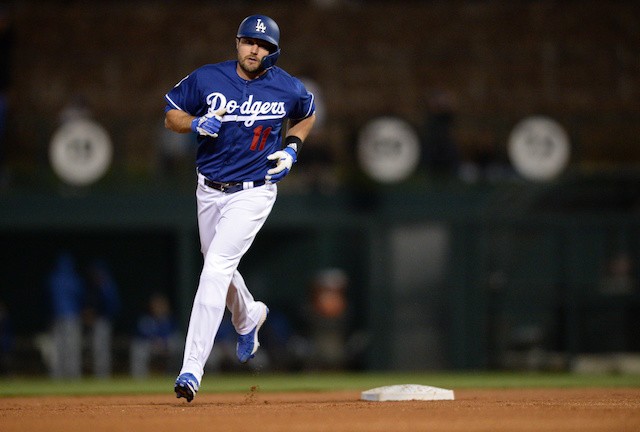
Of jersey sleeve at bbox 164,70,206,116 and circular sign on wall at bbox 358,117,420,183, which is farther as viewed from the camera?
circular sign on wall at bbox 358,117,420,183

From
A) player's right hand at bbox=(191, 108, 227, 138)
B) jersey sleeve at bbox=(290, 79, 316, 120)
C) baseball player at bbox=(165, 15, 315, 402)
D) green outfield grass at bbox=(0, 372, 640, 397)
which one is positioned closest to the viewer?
player's right hand at bbox=(191, 108, 227, 138)

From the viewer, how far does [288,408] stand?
6480 millimetres

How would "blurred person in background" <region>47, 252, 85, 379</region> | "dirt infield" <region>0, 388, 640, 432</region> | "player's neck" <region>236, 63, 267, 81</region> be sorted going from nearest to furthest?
1. "dirt infield" <region>0, 388, 640, 432</region>
2. "player's neck" <region>236, 63, 267, 81</region>
3. "blurred person in background" <region>47, 252, 85, 379</region>

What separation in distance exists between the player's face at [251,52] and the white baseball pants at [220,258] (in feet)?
2.31

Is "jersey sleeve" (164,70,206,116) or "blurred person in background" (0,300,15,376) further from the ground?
"jersey sleeve" (164,70,206,116)

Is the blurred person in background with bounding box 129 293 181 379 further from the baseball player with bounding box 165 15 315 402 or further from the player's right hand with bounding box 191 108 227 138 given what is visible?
the player's right hand with bounding box 191 108 227 138

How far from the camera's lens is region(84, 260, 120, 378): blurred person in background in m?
14.7

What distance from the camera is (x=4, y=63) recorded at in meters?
16.6

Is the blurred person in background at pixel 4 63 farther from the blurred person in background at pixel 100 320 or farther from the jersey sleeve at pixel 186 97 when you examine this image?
the jersey sleeve at pixel 186 97

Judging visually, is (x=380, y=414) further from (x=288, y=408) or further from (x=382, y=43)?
(x=382, y=43)

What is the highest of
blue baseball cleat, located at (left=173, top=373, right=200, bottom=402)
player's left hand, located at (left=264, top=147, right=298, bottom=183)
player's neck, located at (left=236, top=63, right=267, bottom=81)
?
player's neck, located at (left=236, top=63, right=267, bottom=81)

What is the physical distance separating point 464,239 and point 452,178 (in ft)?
2.66

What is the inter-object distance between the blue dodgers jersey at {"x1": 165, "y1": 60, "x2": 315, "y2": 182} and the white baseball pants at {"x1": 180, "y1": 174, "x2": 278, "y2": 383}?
0.13 m

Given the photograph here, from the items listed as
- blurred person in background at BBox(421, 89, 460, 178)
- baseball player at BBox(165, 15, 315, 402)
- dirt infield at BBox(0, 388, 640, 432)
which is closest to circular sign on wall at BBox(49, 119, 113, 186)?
blurred person in background at BBox(421, 89, 460, 178)
